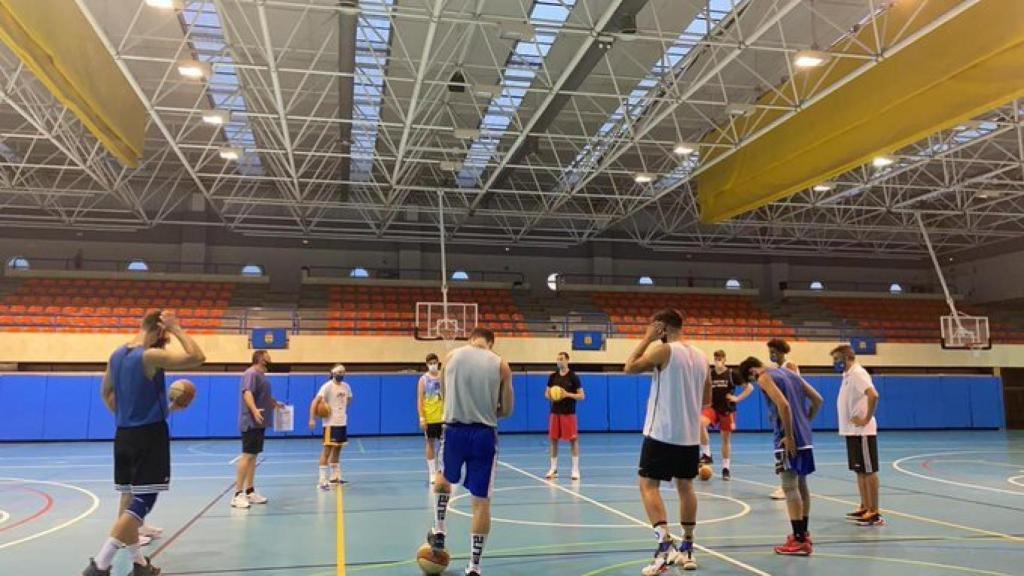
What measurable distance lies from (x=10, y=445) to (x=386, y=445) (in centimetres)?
982

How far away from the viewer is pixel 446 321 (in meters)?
20.6

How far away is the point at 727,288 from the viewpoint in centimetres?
3108

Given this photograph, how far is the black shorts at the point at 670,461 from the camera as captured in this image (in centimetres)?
583

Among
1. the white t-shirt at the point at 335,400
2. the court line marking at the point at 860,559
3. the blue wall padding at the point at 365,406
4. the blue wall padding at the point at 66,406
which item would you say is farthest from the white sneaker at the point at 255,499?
the blue wall padding at the point at 66,406

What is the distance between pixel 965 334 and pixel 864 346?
295 cm

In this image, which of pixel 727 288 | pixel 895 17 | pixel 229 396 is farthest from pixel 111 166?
pixel 727 288

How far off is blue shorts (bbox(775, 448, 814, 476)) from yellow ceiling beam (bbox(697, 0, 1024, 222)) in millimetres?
7327

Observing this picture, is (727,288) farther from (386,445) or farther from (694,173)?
(386,445)

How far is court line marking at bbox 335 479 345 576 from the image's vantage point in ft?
20.1

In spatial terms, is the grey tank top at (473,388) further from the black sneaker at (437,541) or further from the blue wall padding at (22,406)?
→ the blue wall padding at (22,406)

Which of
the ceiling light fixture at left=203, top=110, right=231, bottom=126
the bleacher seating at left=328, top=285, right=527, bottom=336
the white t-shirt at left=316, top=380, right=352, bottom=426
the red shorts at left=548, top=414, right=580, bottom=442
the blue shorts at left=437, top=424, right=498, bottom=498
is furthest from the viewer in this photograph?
the bleacher seating at left=328, top=285, right=527, bottom=336

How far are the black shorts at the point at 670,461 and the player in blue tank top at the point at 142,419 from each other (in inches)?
145

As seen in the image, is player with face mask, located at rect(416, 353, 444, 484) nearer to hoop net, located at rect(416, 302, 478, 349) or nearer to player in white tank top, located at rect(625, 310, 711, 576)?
player in white tank top, located at rect(625, 310, 711, 576)

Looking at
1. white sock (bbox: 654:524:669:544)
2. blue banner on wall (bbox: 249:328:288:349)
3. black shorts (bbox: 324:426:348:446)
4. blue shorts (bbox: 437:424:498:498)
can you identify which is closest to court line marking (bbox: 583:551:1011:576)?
white sock (bbox: 654:524:669:544)
